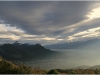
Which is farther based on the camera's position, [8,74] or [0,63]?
[0,63]

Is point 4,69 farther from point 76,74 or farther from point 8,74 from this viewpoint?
point 76,74

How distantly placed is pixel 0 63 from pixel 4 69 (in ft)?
6.12

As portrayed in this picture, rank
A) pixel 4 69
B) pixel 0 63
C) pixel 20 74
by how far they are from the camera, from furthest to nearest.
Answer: pixel 0 63
pixel 4 69
pixel 20 74

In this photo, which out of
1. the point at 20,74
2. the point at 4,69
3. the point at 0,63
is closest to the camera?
the point at 20,74

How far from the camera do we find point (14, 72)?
17125 millimetres

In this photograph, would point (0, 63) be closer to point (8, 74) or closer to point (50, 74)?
point (8, 74)

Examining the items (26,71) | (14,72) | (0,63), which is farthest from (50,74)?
(0,63)

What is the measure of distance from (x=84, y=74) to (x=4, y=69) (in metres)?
8.11

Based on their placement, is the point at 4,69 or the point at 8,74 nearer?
the point at 8,74

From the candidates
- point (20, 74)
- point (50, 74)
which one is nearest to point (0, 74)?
point (20, 74)

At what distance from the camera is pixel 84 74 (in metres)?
17.0

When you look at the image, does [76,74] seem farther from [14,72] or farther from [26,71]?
[14,72]

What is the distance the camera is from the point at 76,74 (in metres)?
16.8

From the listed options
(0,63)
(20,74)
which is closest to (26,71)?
(20,74)
